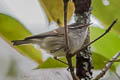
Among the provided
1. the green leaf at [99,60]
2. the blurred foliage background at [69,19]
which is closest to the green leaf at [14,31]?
the blurred foliage background at [69,19]

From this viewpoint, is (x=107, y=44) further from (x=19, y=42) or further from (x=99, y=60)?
(x=19, y=42)

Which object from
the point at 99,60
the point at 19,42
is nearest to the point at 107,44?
the point at 99,60

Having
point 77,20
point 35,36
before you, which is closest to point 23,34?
point 35,36

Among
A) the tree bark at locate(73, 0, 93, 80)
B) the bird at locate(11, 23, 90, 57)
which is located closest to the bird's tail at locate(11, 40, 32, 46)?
the bird at locate(11, 23, 90, 57)

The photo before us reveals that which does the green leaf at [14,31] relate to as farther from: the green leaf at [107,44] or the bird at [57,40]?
the green leaf at [107,44]

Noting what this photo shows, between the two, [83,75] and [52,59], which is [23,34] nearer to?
[52,59]

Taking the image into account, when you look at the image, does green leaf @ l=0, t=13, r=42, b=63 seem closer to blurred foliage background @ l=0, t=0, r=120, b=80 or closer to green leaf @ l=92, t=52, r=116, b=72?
blurred foliage background @ l=0, t=0, r=120, b=80
